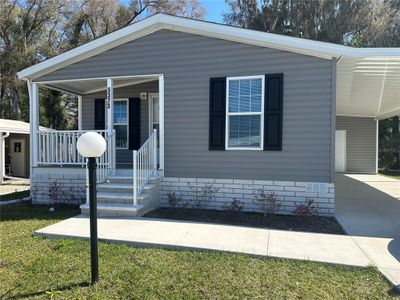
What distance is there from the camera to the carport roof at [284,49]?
6244 millimetres

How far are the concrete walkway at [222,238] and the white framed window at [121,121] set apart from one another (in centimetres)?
394

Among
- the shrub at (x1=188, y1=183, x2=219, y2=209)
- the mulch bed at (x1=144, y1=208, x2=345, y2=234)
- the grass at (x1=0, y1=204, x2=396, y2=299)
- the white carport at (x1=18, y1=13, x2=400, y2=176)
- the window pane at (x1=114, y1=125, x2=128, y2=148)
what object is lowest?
the grass at (x1=0, y1=204, x2=396, y2=299)

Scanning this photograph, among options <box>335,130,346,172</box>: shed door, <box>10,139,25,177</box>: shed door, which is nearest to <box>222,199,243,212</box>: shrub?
<box>335,130,346,172</box>: shed door

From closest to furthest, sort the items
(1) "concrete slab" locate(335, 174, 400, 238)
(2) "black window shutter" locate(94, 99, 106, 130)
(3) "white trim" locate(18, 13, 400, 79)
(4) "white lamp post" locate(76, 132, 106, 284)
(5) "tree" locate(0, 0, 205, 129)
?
1. (4) "white lamp post" locate(76, 132, 106, 284)
2. (1) "concrete slab" locate(335, 174, 400, 238)
3. (3) "white trim" locate(18, 13, 400, 79)
4. (2) "black window shutter" locate(94, 99, 106, 130)
5. (5) "tree" locate(0, 0, 205, 129)

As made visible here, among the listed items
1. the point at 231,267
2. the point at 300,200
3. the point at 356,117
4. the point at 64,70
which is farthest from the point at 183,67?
the point at 356,117

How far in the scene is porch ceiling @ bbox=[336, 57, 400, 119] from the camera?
272 inches

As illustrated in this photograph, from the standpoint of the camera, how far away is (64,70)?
323 inches

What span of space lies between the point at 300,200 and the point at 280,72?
8.42 ft

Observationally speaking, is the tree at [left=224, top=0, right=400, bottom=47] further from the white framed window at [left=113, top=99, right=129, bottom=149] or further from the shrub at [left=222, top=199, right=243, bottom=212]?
the shrub at [left=222, top=199, right=243, bottom=212]

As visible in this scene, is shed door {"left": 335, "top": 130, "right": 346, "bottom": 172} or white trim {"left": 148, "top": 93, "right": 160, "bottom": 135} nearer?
white trim {"left": 148, "top": 93, "right": 160, "bottom": 135}

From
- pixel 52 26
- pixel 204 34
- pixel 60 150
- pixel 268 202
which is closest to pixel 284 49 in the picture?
pixel 204 34

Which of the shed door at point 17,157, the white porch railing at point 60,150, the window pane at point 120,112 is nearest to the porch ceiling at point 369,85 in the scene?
the white porch railing at point 60,150

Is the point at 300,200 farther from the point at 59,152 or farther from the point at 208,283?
the point at 59,152

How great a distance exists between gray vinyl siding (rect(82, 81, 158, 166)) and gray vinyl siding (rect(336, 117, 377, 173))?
34.4ft
